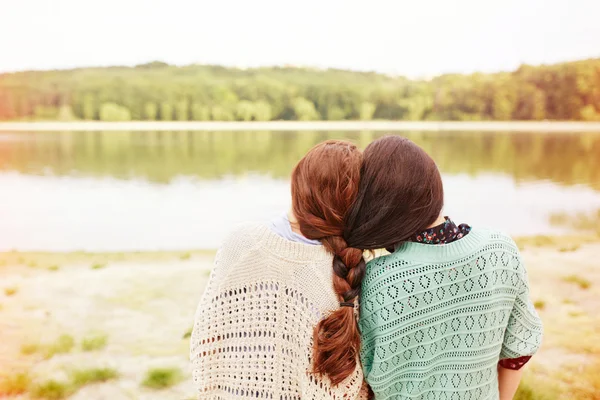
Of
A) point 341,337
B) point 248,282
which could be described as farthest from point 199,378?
point 341,337

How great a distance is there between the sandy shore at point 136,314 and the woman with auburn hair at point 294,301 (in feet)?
3.73

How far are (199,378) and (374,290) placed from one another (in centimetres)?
52

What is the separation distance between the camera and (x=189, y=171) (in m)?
8.99

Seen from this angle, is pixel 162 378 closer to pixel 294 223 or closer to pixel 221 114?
pixel 294 223

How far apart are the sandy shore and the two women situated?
119 cm

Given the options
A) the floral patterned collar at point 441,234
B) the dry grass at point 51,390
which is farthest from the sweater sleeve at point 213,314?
the dry grass at point 51,390

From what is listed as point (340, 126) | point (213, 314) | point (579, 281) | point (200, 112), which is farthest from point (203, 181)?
point (213, 314)

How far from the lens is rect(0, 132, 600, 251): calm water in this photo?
22.8 ft

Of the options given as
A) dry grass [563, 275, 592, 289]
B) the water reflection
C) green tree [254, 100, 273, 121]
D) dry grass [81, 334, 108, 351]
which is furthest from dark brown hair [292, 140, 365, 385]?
green tree [254, 100, 273, 121]

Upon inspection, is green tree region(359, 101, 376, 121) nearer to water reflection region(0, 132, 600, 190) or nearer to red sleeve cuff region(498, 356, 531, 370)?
water reflection region(0, 132, 600, 190)

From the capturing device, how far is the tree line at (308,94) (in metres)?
7.06

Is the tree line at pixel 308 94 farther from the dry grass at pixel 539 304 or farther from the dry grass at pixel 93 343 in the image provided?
the dry grass at pixel 93 343

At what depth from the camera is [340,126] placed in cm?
704

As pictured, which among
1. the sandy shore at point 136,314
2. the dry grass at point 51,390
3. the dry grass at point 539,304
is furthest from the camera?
the dry grass at point 539,304
